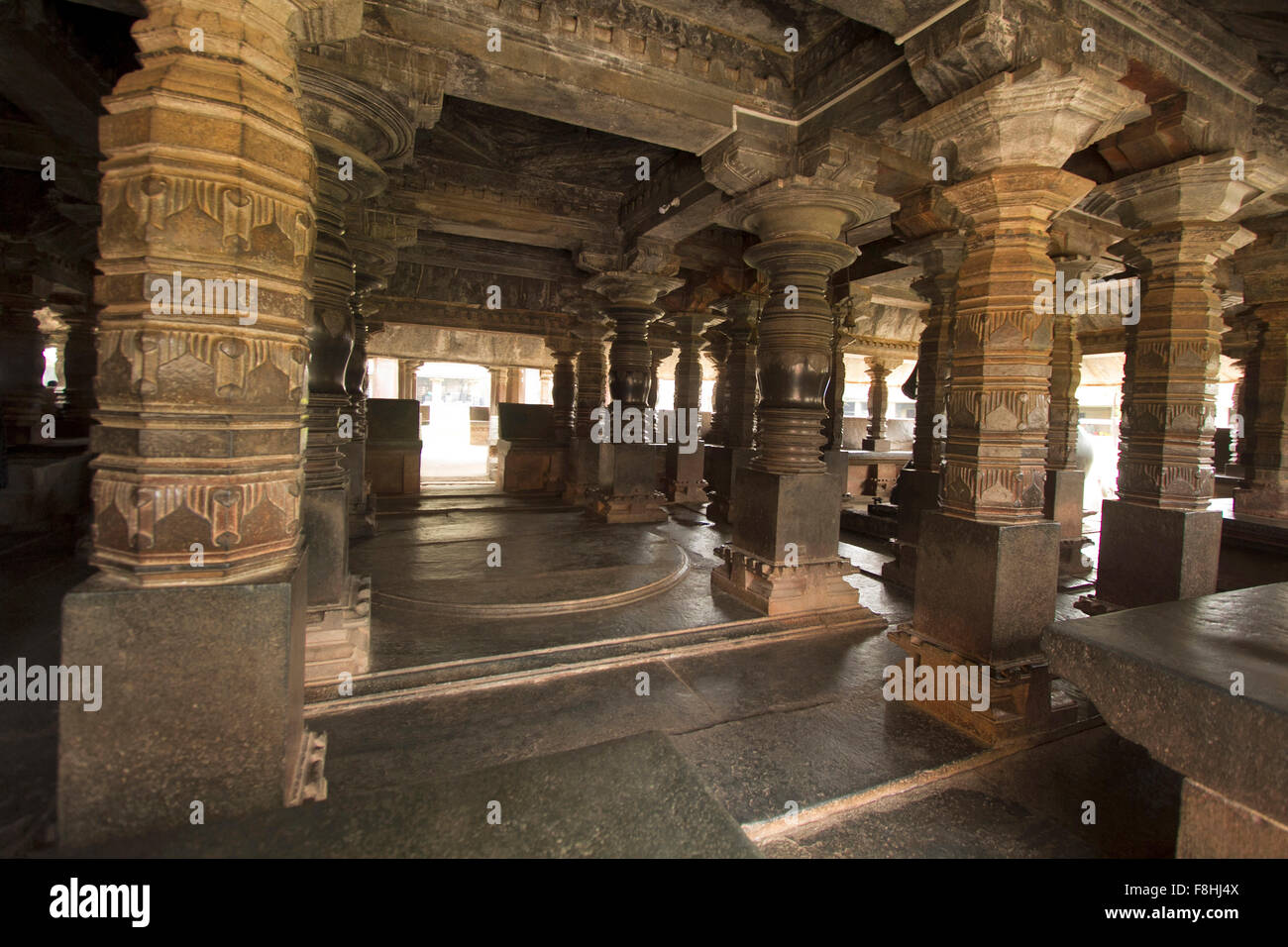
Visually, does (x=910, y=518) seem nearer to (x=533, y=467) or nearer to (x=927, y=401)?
(x=927, y=401)

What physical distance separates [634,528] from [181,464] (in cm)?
650

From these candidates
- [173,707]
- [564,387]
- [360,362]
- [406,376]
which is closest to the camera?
[173,707]

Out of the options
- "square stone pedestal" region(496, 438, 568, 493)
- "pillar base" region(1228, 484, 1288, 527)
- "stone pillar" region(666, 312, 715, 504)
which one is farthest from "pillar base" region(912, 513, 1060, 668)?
"square stone pedestal" region(496, 438, 568, 493)

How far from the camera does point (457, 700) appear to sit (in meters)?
3.28

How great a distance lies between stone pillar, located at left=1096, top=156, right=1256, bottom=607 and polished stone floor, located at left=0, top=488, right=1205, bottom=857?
0.98 m

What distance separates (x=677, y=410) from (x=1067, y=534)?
19.3 feet

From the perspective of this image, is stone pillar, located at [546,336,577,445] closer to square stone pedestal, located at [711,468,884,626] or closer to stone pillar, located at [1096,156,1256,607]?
square stone pedestal, located at [711,468,884,626]

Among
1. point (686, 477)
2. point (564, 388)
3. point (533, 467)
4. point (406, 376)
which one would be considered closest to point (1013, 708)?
point (686, 477)

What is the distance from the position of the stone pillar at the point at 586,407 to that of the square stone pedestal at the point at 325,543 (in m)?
5.91

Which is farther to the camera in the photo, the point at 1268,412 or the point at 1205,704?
the point at 1268,412

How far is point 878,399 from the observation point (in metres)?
15.9

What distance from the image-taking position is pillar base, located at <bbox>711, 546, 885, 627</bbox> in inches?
187
